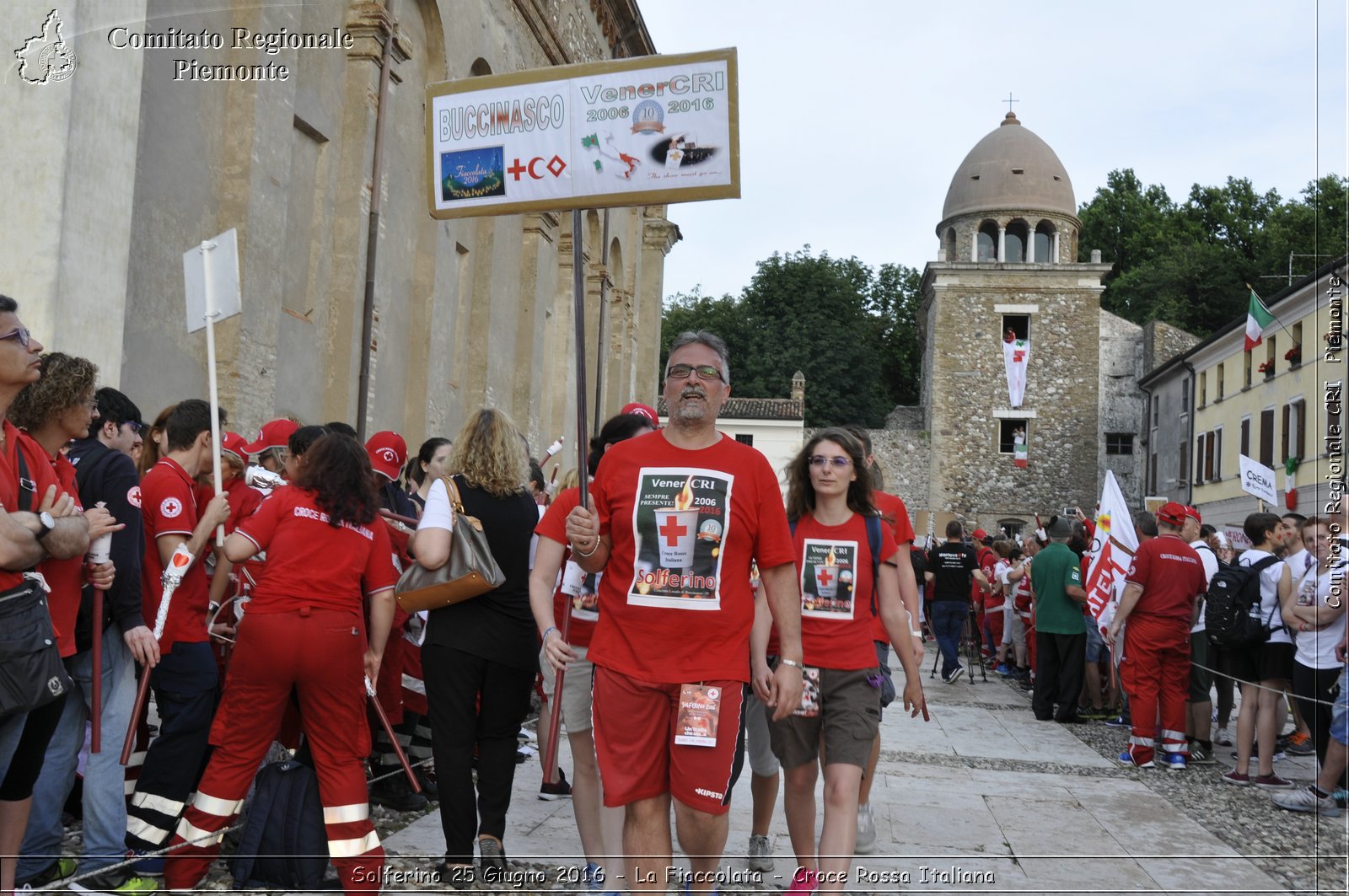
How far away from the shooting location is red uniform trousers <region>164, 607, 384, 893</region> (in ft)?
16.3

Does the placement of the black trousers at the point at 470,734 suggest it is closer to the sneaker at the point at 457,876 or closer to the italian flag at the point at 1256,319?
the sneaker at the point at 457,876

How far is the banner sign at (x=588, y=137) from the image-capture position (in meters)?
5.16

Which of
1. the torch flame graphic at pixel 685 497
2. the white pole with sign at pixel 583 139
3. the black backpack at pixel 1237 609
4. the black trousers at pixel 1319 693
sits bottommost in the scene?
the black trousers at pixel 1319 693

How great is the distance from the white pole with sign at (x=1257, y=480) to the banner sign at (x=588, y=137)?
1028cm

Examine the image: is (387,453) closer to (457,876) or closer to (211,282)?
(211,282)

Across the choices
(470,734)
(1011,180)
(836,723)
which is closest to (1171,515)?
(836,723)

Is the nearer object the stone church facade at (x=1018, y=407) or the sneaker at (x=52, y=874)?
the sneaker at (x=52, y=874)

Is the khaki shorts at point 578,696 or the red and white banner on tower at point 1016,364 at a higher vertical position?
the red and white banner on tower at point 1016,364

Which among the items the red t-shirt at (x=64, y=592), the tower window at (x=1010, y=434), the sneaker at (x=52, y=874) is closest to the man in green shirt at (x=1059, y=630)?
the sneaker at (x=52, y=874)

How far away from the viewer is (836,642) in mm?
5445

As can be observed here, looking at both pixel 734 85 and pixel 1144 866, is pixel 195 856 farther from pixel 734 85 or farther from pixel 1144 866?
pixel 1144 866

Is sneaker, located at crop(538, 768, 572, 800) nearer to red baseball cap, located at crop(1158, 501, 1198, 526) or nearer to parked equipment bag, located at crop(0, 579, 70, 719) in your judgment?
parked equipment bag, located at crop(0, 579, 70, 719)

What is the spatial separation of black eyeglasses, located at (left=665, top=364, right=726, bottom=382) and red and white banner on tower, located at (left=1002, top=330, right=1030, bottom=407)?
48.5 m

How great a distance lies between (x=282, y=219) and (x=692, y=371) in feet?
36.4
